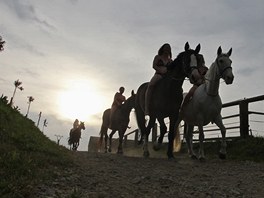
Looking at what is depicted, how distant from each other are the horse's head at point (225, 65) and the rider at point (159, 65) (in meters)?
1.71

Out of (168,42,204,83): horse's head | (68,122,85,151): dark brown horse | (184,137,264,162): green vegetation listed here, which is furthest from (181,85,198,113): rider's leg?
(68,122,85,151): dark brown horse

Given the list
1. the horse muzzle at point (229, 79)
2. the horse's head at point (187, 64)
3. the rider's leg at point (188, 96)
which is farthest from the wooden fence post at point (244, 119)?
the horse muzzle at point (229, 79)

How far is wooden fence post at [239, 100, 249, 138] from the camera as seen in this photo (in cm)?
1260

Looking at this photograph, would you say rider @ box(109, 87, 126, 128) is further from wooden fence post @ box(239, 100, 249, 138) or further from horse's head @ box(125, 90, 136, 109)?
wooden fence post @ box(239, 100, 249, 138)

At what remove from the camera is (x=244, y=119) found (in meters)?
12.7

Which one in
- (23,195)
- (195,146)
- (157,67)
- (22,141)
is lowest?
(23,195)

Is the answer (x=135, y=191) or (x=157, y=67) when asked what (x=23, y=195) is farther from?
(x=157, y=67)

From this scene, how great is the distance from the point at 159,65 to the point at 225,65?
223 cm

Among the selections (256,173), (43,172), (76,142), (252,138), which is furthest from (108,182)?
(76,142)

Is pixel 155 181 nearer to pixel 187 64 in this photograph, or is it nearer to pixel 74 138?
pixel 187 64

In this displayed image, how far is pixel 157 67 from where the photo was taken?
35.2ft

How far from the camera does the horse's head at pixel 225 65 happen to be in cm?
896

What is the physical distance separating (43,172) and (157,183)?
196cm

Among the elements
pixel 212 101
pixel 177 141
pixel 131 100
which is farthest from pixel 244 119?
pixel 131 100
